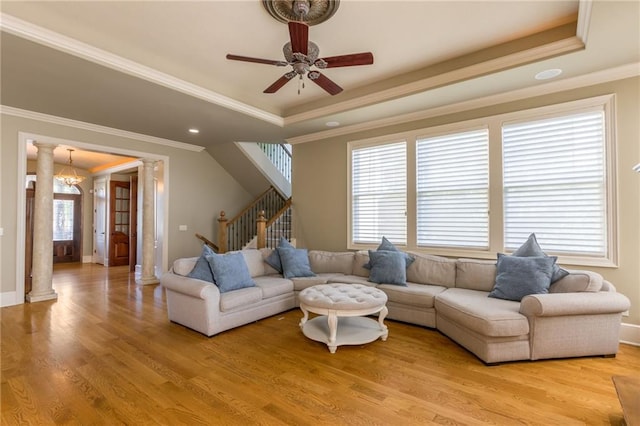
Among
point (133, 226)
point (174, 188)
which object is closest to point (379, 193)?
point (174, 188)

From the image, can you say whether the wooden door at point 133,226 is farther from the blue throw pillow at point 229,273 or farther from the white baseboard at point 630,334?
the white baseboard at point 630,334

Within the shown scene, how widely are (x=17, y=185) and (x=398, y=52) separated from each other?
569cm

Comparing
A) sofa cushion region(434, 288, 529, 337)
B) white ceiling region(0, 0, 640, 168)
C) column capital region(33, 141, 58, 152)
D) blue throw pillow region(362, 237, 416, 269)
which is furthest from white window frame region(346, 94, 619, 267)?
column capital region(33, 141, 58, 152)

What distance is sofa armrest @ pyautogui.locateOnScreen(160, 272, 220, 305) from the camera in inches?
131

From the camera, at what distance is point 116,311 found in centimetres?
430

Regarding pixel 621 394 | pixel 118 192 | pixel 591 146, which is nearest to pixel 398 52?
pixel 591 146

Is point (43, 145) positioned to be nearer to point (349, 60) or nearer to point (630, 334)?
point (349, 60)

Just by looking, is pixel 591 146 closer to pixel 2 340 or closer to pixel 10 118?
pixel 2 340

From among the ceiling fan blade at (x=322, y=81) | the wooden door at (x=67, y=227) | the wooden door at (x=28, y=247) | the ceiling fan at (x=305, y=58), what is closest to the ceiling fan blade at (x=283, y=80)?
the ceiling fan at (x=305, y=58)

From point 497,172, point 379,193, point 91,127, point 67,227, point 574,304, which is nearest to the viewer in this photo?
point 574,304

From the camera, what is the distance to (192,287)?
134 inches

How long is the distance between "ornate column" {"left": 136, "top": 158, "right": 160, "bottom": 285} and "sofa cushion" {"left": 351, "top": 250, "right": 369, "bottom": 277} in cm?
424

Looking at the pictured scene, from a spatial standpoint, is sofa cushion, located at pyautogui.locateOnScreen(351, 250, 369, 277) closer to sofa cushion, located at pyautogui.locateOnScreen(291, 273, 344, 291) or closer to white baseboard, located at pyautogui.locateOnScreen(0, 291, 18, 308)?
sofa cushion, located at pyautogui.locateOnScreen(291, 273, 344, 291)

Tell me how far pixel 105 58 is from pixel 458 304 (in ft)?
14.0
